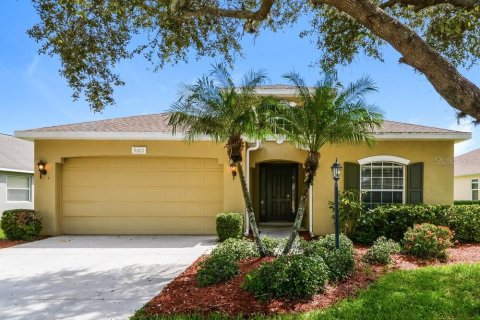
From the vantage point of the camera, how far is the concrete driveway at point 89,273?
516 centimetres

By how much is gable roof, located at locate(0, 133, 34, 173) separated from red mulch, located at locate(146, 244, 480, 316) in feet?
48.8

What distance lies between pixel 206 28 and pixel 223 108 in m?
3.95

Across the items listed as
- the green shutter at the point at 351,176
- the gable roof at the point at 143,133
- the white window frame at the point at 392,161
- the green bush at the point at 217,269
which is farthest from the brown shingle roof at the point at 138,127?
the green bush at the point at 217,269

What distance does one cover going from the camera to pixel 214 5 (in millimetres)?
9250

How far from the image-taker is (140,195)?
1151 centimetres

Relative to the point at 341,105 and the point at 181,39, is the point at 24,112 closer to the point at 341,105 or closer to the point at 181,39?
the point at 181,39

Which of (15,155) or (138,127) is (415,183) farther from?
(15,155)

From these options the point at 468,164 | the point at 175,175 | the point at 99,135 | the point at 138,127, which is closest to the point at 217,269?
the point at 175,175

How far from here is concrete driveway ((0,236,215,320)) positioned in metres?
5.16

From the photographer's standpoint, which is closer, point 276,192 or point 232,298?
point 232,298

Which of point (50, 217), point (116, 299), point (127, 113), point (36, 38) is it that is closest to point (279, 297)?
point (116, 299)

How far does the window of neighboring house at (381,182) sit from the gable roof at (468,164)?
15.7 meters

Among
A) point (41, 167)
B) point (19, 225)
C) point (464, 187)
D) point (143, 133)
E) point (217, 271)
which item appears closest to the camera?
point (217, 271)

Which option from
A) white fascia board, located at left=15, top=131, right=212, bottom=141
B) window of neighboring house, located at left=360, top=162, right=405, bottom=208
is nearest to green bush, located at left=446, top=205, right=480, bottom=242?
window of neighboring house, located at left=360, top=162, right=405, bottom=208
